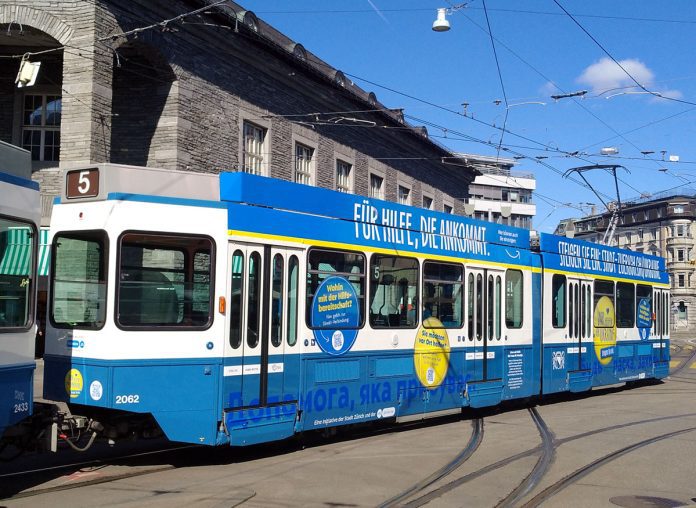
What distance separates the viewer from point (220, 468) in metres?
8.63

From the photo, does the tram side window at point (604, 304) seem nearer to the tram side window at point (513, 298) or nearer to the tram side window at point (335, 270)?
the tram side window at point (513, 298)

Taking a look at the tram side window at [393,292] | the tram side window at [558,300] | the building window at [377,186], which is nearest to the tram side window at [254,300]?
the tram side window at [393,292]

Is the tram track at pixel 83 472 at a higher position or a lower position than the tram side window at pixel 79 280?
lower

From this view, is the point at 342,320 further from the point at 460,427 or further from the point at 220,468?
the point at 460,427

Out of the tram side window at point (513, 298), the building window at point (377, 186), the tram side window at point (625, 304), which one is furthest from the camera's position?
the building window at point (377, 186)

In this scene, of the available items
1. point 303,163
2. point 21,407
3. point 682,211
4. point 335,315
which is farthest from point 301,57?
point 682,211

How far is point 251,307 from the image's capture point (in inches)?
347

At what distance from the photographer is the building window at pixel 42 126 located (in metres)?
19.1

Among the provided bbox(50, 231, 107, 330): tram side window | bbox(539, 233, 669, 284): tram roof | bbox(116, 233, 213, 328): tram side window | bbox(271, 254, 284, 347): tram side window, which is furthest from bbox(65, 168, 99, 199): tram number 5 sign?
bbox(539, 233, 669, 284): tram roof

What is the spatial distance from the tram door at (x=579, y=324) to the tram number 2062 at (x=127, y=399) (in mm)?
9951

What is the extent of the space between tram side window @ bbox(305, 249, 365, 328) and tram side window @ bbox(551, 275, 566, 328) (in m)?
6.03

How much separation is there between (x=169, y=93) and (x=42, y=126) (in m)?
3.27

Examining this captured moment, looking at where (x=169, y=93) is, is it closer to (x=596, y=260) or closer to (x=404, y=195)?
(x=596, y=260)

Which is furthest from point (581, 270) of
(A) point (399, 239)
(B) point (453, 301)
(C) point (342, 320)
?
(C) point (342, 320)
